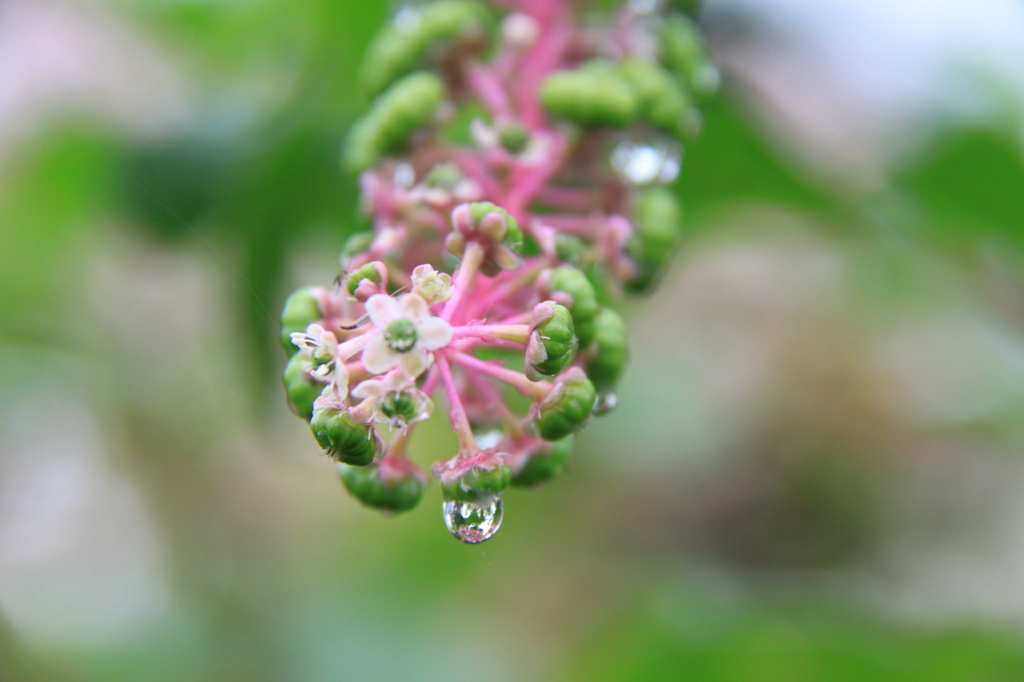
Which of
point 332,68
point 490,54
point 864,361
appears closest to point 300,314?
point 490,54

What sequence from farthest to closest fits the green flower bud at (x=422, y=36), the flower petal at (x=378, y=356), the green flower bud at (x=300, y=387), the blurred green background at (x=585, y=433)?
1. the blurred green background at (x=585, y=433)
2. the green flower bud at (x=422, y=36)
3. the green flower bud at (x=300, y=387)
4. the flower petal at (x=378, y=356)

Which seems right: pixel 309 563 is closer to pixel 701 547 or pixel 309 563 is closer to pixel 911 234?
pixel 701 547

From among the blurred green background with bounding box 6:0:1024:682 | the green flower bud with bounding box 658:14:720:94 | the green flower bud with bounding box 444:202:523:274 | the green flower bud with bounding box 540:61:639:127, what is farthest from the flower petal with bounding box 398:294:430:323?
the blurred green background with bounding box 6:0:1024:682

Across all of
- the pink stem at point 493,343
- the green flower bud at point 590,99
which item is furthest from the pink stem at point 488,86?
the pink stem at point 493,343

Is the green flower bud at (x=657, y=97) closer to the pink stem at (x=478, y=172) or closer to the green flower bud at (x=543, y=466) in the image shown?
the pink stem at (x=478, y=172)

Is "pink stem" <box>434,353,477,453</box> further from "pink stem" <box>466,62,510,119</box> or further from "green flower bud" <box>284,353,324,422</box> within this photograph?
"pink stem" <box>466,62,510,119</box>

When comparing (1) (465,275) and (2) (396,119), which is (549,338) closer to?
(1) (465,275)
